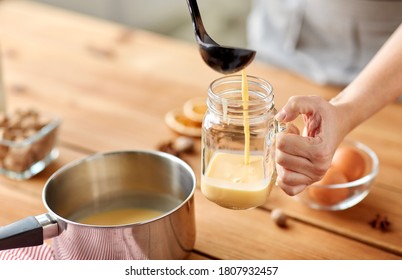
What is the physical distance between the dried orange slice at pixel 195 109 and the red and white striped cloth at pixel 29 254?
465mm

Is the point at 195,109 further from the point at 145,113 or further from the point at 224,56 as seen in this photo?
the point at 224,56

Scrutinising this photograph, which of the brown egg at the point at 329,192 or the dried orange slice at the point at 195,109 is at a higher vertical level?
the brown egg at the point at 329,192

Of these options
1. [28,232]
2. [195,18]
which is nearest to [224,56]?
[195,18]

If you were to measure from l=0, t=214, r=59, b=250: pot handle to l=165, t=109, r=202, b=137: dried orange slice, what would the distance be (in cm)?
49

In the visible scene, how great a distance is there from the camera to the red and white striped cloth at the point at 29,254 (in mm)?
977

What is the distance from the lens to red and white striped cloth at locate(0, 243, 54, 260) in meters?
0.98

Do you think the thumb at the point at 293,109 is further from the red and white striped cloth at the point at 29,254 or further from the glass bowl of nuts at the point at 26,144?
the glass bowl of nuts at the point at 26,144

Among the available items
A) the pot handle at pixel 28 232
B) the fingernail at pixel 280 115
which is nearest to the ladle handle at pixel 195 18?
the fingernail at pixel 280 115

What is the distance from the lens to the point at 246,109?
0.88 meters

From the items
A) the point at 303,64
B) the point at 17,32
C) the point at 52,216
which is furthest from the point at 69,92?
the point at 52,216

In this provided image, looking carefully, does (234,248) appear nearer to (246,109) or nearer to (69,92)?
(246,109)

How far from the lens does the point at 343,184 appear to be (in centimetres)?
110

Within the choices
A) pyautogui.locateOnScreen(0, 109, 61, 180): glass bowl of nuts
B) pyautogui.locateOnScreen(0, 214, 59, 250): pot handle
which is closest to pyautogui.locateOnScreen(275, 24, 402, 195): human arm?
pyautogui.locateOnScreen(0, 214, 59, 250): pot handle
